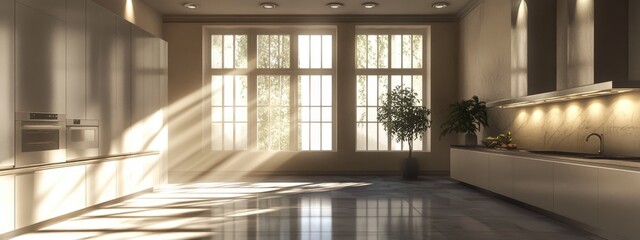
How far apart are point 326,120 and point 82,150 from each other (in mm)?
6248

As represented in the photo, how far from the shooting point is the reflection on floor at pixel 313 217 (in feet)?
15.6

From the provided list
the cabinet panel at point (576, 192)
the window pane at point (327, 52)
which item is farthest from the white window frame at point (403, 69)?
the cabinet panel at point (576, 192)

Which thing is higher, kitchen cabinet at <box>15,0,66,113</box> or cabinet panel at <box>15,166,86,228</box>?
kitchen cabinet at <box>15,0,66,113</box>

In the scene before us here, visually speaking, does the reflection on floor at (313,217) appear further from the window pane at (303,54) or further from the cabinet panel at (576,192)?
the window pane at (303,54)

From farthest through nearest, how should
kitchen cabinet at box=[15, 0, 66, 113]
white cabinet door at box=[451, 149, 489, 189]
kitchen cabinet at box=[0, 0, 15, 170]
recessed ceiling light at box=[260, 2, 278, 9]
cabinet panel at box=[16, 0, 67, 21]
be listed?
recessed ceiling light at box=[260, 2, 278, 9] < white cabinet door at box=[451, 149, 489, 189] < cabinet panel at box=[16, 0, 67, 21] < kitchen cabinet at box=[15, 0, 66, 113] < kitchen cabinet at box=[0, 0, 15, 170]

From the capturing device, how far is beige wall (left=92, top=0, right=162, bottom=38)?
27.1 ft

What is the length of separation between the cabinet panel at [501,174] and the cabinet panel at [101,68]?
5.39 metres

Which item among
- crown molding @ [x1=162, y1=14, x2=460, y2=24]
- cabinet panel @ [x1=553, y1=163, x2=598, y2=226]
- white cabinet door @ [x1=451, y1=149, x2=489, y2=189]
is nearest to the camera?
cabinet panel @ [x1=553, y1=163, x2=598, y2=226]

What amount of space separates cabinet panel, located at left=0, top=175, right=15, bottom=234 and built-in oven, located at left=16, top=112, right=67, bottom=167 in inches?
8.3

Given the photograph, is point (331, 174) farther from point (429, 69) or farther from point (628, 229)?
point (628, 229)

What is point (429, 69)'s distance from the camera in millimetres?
11078

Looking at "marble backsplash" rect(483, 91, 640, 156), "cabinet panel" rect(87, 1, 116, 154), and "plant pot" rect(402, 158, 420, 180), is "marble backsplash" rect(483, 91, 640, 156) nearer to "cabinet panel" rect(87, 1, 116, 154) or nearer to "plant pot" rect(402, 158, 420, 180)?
"plant pot" rect(402, 158, 420, 180)

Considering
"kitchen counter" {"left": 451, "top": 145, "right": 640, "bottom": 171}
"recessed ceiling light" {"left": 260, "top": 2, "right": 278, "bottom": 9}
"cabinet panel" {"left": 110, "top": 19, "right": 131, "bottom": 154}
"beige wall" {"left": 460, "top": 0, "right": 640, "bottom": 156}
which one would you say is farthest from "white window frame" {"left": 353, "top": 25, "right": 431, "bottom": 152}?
"cabinet panel" {"left": 110, "top": 19, "right": 131, "bottom": 154}

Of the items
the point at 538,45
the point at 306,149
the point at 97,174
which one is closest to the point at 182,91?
the point at 306,149
